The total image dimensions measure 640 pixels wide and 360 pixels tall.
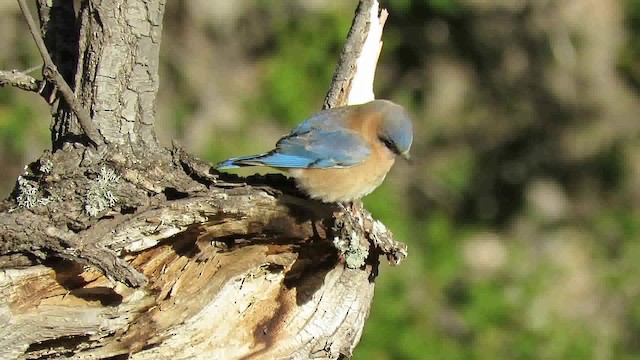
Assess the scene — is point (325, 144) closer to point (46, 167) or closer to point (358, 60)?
point (358, 60)

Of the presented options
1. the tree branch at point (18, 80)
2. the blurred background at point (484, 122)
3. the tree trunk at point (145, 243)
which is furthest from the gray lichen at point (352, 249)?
the blurred background at point (484, 122)

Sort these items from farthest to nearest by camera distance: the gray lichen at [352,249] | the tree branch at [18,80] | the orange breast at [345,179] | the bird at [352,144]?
the bird at [352,144] < the orange breast at [345,179] < the gray lichen at [352,249] < the tree branch at [18,80]

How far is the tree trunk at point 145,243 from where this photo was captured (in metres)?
2.60

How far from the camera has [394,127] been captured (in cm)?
360

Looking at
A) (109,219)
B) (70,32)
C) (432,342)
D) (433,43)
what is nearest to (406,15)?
(433,43)

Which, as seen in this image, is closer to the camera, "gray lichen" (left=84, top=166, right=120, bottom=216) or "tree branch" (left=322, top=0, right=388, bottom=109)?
"gray lichen" (left=84, top=166, right=120, bottom=216)

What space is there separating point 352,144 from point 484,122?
3142 millimetres

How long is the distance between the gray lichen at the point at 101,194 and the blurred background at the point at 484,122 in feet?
11.0

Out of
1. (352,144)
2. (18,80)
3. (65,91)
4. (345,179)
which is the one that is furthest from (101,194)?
(352,144)

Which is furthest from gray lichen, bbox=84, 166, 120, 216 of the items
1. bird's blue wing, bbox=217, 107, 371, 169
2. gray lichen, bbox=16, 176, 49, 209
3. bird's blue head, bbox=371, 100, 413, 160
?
bird's blue head, bbox=371, 100, 413, 160

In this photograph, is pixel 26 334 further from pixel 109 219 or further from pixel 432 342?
pixel 432 342

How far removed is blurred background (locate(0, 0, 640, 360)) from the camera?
627 cm

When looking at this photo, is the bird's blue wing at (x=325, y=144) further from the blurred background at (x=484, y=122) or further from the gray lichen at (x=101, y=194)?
the blurred background at (x=484, y=122)

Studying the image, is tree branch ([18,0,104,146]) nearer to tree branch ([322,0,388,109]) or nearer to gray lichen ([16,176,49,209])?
gray lichen ([16,176,49,209])
